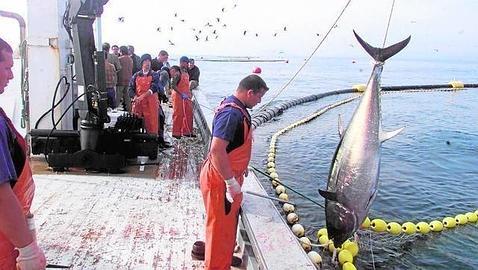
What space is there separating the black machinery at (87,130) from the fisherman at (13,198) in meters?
3.90

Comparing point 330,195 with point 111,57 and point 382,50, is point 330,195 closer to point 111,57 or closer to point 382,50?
point 382,50

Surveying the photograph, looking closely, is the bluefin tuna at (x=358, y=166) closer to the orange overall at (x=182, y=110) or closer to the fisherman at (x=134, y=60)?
the orange overall at (x=182, y=110)

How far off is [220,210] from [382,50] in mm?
1874

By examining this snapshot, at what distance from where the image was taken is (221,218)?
3.48 meters

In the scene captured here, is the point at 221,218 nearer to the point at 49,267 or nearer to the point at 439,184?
the point at 49,267

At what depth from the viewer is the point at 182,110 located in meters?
9.23

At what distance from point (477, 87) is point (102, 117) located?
44387 millimetres

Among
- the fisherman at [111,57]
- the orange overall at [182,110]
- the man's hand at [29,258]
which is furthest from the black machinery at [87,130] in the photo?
the man's hand at [29,258]

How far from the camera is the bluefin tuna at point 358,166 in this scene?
360 centimetres

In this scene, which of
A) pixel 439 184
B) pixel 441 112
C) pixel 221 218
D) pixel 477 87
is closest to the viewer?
pixel 221 218

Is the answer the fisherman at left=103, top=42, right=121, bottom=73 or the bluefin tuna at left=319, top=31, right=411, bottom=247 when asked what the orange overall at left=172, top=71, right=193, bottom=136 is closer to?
the fisherman at left=103, top=42, right=121, bottom=73

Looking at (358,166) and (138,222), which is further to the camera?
(138,222)

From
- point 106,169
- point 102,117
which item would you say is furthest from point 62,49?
point 106,169

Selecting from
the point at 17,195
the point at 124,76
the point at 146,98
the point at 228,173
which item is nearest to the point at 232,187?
the point at 228,173
